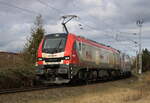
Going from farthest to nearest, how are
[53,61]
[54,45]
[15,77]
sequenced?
[54,45] → [53,61] → [15,77]

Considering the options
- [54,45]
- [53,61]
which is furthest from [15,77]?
[54,45]

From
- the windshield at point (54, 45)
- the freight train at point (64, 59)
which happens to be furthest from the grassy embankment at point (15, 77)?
the windshield at point (54, 45)

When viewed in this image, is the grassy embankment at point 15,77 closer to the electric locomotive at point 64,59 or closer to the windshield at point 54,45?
the electric locomotive at point 64,59

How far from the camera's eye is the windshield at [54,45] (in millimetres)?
16964

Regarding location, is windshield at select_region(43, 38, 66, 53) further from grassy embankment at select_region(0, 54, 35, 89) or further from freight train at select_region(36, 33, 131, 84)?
grassy embankment at select_region(0, 54, 35, 89)

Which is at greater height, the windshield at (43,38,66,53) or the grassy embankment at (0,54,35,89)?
the windshield at (43,38,66,53)

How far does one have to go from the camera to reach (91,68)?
20109 mm

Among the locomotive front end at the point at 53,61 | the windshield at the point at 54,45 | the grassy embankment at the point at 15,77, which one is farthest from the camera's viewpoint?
the windshield at the point at 54,45

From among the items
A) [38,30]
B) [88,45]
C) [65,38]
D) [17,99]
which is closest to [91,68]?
[88,45]

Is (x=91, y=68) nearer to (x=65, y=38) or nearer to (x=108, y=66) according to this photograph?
(x=65, y=38)

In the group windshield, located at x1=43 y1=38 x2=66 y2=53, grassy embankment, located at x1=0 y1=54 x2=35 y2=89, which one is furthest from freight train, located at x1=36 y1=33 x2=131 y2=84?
grassy embankment, located at x1=0 y1=54 x2=35 y2=89

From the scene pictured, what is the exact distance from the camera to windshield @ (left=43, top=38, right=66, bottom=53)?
17.0 m

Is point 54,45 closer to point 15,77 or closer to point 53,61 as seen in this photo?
point 53,61

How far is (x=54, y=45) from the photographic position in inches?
679
